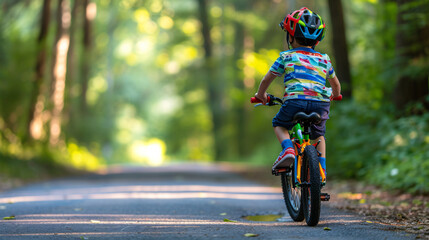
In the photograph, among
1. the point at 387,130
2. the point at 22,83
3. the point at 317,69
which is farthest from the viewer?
the point at 22,83

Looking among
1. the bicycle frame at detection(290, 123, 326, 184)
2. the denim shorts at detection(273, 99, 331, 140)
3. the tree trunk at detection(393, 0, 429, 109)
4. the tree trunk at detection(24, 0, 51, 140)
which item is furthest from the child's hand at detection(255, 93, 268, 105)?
the tree trunk at detection(24, 0, 51, 140)

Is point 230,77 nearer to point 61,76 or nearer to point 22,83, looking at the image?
point 61,76

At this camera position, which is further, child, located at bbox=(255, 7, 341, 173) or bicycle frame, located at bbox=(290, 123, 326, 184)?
bicycle frame, located at bbox=(290, 123, 326, 184)

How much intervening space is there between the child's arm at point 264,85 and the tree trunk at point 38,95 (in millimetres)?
13656

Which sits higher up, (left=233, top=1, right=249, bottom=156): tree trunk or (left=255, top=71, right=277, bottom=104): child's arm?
(left=233, top=1, right=249, bottom=156): tree trunk

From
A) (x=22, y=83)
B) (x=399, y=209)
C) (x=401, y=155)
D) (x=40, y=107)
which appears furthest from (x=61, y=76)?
(x=399, y=209)

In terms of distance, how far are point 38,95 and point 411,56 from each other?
12.0m

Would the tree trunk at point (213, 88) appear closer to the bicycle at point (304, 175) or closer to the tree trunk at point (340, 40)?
the tree trunk at point (340, 40)

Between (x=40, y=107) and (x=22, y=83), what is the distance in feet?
6.13

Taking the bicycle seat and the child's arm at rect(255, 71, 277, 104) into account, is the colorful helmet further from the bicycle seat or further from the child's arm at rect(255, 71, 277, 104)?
the bicycle seat

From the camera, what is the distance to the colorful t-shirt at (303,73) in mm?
6426

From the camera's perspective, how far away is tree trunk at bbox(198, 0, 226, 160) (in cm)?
3567

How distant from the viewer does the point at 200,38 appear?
40.0 meters

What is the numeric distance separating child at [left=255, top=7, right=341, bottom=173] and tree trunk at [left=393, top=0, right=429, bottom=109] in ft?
17.3
